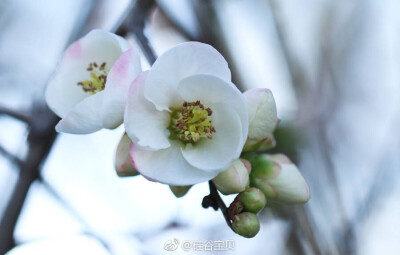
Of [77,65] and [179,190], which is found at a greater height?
[77,65]

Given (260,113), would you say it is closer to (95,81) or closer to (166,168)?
(166,168)

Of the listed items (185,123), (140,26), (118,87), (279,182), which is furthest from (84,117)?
(140,26)

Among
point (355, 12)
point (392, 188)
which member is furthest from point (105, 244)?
point (355, 12)

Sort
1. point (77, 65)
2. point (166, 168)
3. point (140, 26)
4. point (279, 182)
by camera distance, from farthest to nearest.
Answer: point (140, 26) → point (77, 65) → point (279, 182) → point (166, 168)

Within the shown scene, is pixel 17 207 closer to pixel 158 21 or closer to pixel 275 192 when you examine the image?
pixel 275 192

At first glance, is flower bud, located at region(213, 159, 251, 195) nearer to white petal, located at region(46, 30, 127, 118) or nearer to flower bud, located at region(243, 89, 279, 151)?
flower bud, located at region(243, 89, 279, 151)

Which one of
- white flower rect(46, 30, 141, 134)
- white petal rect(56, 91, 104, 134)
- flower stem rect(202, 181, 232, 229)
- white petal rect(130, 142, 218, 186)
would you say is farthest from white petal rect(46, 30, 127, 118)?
flower stem rect(202, 181, 232, 229)

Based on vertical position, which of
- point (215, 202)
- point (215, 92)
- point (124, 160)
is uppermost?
point (215, 92)

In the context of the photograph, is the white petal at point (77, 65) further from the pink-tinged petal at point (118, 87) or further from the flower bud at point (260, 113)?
the flower bud at point (260, 113)
